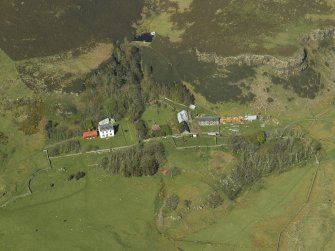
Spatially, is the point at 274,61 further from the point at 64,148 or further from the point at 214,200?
the point at 64,148

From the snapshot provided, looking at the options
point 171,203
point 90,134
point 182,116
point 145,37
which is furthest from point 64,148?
point 145,37

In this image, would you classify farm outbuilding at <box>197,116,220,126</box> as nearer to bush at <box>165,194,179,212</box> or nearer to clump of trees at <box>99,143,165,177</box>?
clump of trees at <box>99,143,165,177</box>

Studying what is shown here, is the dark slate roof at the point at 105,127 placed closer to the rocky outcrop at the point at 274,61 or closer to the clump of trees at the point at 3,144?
the clump of trees at the point at 3,144

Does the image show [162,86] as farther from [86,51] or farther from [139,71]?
[86,51]

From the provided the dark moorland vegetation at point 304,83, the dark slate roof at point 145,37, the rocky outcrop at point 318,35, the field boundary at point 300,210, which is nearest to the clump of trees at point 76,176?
the field boundary at point 300,210

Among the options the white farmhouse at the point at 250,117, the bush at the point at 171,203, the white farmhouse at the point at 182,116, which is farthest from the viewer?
the white farmhouse at the point at 182,116
